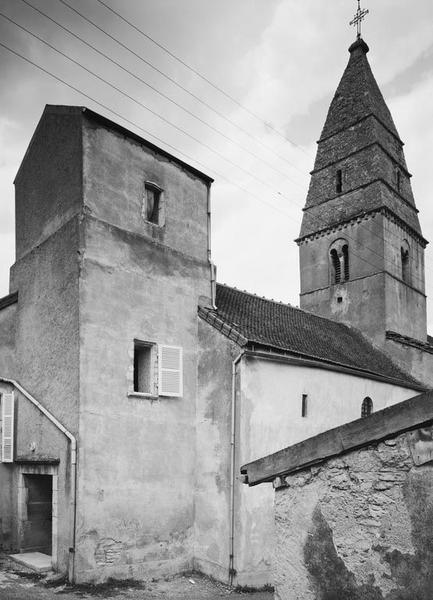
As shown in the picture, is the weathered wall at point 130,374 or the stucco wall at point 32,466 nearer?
the stucco wall at point 32,466

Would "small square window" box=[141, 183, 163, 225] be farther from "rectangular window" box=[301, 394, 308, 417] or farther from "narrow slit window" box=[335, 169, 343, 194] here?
"narrow slit window" box=[335, 169, 343, 194]

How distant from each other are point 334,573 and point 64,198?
1138 cm

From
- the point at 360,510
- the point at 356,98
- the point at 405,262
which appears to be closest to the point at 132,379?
the point at 360,510

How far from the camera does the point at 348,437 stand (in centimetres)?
575

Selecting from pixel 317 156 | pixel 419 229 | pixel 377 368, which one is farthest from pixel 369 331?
pixel 317 156

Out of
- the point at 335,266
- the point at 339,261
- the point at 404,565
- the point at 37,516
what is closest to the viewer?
the point at 404,565

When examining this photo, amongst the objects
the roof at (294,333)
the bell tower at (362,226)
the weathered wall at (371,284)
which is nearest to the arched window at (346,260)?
the bell tower at (362,226)

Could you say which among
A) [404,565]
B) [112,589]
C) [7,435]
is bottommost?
[112,589]

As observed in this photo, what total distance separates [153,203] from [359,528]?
37.6 ft

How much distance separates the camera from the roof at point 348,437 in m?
5.23

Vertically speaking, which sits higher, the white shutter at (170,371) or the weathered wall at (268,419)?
the white shutter at (170,371)

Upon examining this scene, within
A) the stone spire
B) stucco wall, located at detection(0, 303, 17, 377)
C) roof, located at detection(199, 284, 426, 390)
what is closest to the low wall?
roof, located at detection(199, 284, 426, 390)

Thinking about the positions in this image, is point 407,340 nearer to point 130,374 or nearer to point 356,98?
point 356,98

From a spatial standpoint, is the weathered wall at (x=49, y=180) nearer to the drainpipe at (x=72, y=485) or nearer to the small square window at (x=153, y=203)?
the small square window at (x=153, y=203)
